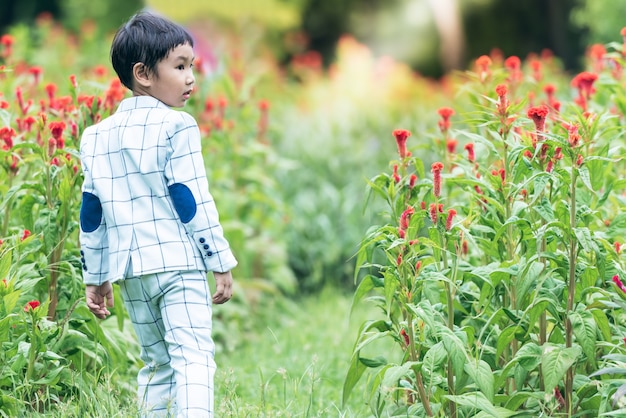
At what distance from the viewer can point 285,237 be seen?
7105mm

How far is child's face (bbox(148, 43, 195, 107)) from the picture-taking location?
3.28m

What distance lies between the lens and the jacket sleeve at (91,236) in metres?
3.32

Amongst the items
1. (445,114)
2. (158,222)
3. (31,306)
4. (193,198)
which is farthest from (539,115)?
(31,306)

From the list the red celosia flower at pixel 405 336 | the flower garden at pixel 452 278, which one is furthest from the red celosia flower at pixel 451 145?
the red celosia flower at pixel 405 336

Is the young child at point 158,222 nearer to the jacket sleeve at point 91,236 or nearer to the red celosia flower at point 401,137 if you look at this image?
the jacket sleeve at point 91,236

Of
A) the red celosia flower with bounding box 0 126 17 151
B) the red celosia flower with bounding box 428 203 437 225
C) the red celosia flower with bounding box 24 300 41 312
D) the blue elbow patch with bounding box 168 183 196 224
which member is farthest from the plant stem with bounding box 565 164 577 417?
the red celosia flower with bounding box 0 126 17 151

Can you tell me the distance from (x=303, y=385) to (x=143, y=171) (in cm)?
174

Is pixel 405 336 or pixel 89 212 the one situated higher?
pixel 89 212

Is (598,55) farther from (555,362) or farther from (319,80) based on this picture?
(319,80)

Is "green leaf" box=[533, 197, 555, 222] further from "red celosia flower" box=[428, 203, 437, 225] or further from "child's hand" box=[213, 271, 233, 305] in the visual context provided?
"child's hand" box=[213, 271, 233, 305]

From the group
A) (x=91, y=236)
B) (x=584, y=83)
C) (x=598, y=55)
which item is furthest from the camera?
(x=598, y=55)

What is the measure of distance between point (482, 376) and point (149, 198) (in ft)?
4.07

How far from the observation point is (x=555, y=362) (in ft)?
9.73

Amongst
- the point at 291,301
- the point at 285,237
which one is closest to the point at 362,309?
the point at 291,301
